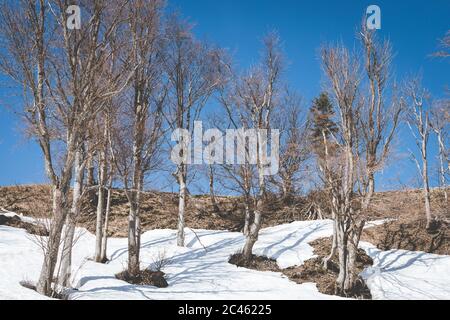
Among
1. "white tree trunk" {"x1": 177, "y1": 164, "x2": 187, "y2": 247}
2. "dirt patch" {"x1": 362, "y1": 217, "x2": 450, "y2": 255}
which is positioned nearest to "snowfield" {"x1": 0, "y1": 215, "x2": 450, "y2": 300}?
"white tree trunk" {"x1": 177, "y1": 164, "x2": 187, "y2": 247}

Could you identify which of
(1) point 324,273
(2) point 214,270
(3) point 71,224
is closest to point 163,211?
(2) point 214,270

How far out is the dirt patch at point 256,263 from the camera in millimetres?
13594

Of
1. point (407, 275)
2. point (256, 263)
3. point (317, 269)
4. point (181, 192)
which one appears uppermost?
point (181, 192)

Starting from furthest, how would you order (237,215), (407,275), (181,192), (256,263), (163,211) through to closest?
(237,215), (163,211), (181,192), (256,263), (407,275)

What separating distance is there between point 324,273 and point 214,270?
3.92 meters

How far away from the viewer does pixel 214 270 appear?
12.7 m

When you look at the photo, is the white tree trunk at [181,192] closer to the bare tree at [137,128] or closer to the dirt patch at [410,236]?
the bare tree at [137,128]

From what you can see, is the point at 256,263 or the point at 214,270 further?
the point at 256,263

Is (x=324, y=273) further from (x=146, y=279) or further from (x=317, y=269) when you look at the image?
(x=146, y=279)

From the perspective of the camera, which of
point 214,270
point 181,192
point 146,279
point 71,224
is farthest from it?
point 181,192

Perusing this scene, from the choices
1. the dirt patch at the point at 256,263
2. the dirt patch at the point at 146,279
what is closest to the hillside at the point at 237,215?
the dirt patch at the point at 256,263

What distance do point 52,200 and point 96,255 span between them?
5882 millimetres
